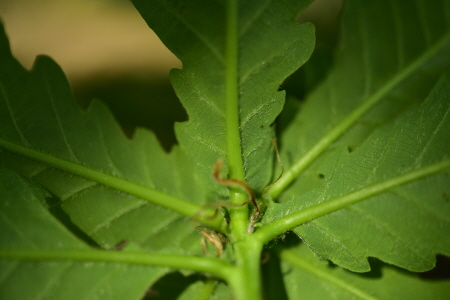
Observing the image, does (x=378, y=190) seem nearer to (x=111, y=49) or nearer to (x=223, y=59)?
(x=223, y=59)

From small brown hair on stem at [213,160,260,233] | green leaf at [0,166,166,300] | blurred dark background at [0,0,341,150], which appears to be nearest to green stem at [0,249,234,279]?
green leaf at [0,166,166,300]

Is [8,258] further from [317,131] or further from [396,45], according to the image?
[396,45]

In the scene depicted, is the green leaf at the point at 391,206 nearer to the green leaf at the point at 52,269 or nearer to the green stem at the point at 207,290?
the green stem at the point at 207,290

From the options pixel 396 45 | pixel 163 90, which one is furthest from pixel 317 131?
pixel 163 90

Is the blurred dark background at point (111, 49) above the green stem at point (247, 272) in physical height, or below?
above

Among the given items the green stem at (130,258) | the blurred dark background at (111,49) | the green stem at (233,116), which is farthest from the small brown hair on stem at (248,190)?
the blurred dark background at (111,49)

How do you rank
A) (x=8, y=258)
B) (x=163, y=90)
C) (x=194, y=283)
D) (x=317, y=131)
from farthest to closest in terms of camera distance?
(x=163, y=90)
(x=317, y=131)
(x=194, y=283)
(x=8, y=258)
